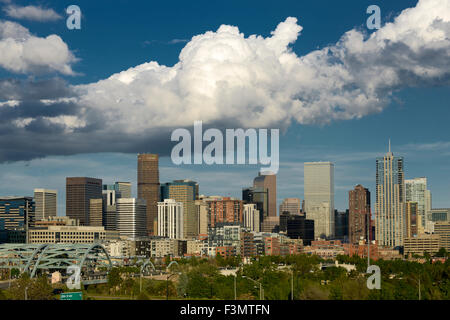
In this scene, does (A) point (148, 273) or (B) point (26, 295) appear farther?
(A) point (148, 273)

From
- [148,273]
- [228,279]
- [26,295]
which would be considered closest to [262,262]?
[148,273]

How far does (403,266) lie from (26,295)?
8997 centimetres

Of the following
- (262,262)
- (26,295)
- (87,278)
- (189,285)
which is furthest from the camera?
(262,262)
